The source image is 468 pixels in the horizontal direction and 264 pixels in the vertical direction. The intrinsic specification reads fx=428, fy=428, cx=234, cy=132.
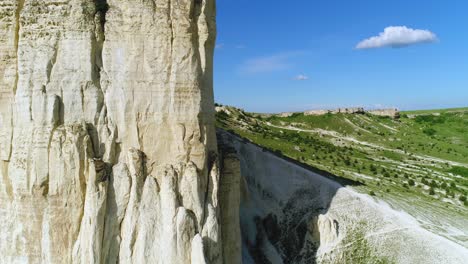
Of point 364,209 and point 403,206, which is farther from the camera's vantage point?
point 403,206

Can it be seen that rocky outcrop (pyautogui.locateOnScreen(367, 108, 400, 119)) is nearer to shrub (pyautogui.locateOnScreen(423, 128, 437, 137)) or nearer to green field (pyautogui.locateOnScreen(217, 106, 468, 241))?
green field (pyautogui.locateOnScreen(217, 106, 468, 241))

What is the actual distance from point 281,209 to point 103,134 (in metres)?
15.9

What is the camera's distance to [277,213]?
98.6 feet

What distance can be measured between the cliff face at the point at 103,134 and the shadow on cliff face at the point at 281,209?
7.79 m

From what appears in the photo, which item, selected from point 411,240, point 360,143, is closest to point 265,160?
point 411,240

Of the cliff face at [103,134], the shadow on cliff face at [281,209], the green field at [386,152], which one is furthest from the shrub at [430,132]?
the cliff face at [103,134]

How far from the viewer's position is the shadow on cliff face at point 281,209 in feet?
89.0

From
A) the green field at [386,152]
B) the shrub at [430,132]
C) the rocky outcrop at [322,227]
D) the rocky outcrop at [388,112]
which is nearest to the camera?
the rocky outcrop at [322,227]

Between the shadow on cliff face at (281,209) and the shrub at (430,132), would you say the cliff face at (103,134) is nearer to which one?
the shadow on cliff face at (281,209)

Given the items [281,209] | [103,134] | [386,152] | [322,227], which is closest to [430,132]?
[386,152]

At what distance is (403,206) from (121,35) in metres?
24.0

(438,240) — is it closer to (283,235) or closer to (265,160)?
(283,235)

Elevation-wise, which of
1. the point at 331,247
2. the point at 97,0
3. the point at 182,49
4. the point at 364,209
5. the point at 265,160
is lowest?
the point at 331,247

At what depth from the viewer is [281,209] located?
30422 mm
